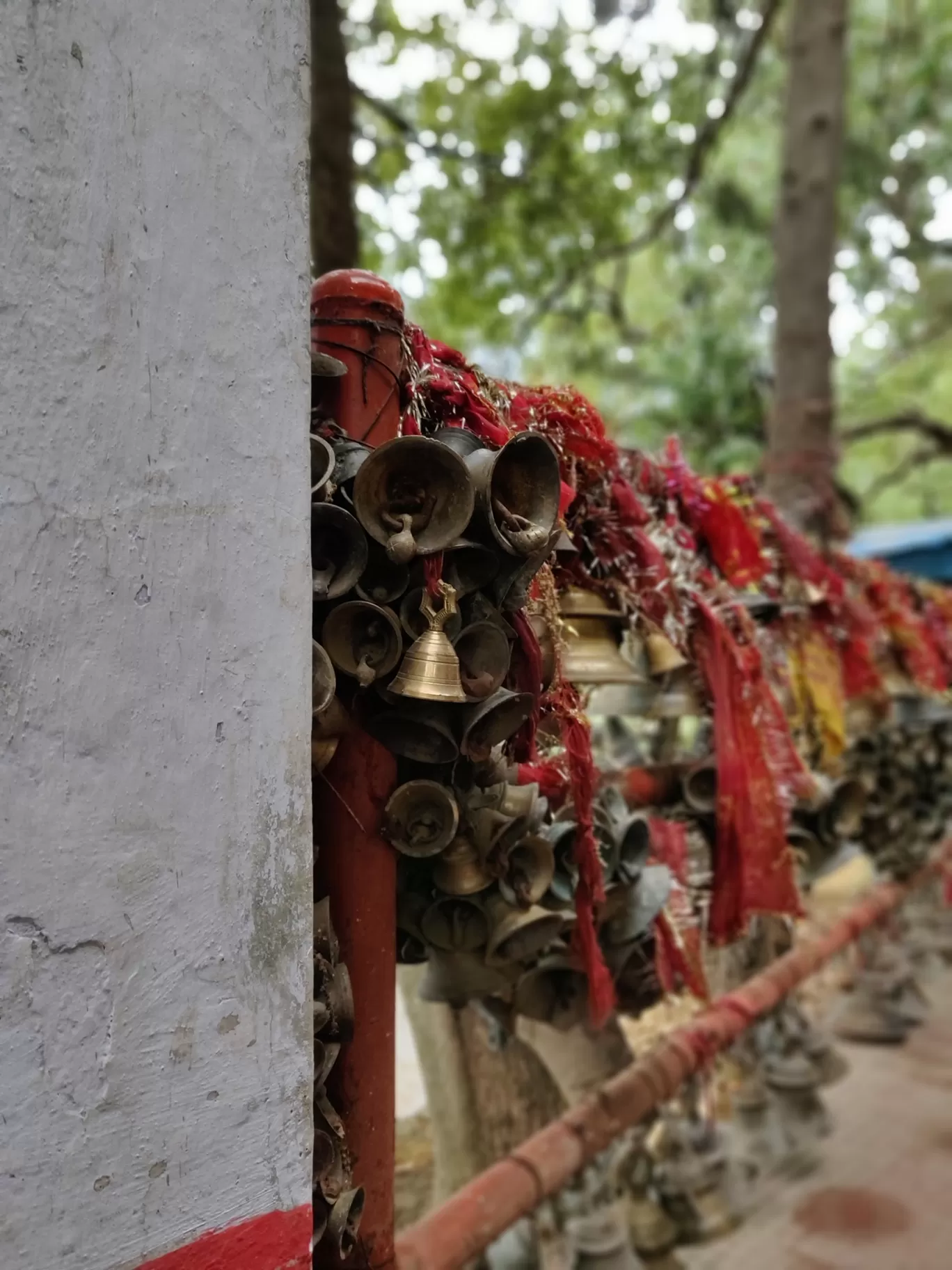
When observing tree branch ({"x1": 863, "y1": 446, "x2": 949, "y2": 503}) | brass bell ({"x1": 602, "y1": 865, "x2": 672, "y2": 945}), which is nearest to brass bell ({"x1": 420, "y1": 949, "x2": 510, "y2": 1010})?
brass bell ({"x1": 602, "y1": 865, "x2": 672, "y2": 945})

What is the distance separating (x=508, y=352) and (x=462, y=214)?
369 centimetres

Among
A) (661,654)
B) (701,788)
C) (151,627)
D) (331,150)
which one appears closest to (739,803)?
(701,788)

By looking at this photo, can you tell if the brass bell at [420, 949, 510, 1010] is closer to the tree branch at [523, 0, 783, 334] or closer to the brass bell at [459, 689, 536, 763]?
the brass bell at [459, 689, 536, 763]

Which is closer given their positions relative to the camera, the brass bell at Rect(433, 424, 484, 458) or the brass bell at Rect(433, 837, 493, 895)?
the brass bell at Rect(433, 424, 484, 458)

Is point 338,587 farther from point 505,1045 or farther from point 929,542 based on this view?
point 929,542

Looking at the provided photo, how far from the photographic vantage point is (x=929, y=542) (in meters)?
9.30

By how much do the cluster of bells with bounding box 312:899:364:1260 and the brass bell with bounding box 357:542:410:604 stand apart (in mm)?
399

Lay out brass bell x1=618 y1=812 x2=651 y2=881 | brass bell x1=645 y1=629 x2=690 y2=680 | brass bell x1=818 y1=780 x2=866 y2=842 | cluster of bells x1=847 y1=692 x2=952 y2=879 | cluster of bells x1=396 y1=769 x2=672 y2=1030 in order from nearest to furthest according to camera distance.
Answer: cluster of bells x1=396 y1=769 x2=672 y2=1030, brass bell x1=618 y1=812 x2=651 y2=881, brass bell x1=645 y1=629 x2=690 y2=680, brass bell x1=818 y1=780 x2=866 y2=842, cluster of bells x1=847 y1=692 x2=952 y2=879

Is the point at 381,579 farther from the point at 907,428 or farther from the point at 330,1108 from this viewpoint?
the point at 907,428

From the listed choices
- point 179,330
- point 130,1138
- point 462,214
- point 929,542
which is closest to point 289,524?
point 179,330

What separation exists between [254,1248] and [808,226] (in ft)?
19.0

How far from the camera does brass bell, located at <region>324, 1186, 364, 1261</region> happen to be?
122 cm

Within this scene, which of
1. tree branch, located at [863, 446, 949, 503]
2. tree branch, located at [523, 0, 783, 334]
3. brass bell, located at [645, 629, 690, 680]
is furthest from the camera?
tree branch, located at [863, 446, 949, 503]

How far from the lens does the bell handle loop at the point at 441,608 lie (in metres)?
1.23
